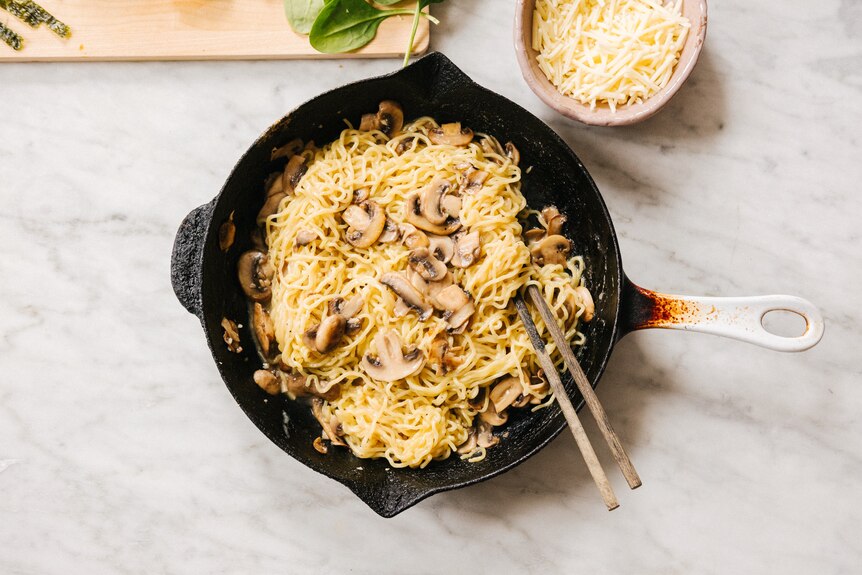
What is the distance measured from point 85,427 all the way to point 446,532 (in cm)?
161

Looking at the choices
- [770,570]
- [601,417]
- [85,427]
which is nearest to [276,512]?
[85,427]

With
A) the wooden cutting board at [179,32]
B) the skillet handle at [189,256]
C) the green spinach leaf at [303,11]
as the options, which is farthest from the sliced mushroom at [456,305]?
the green spinach leaf at [303,11]

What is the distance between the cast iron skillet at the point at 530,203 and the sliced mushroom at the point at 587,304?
0.03 m

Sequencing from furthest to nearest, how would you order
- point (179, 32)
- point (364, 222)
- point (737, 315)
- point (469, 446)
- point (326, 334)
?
point (179, 32), point (469, 446), point (364, 222), point (326, 334), point (737, 315)

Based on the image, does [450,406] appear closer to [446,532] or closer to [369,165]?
[446,532]

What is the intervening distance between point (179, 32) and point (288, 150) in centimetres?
71

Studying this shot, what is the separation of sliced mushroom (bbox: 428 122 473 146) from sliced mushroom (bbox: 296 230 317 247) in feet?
2.01

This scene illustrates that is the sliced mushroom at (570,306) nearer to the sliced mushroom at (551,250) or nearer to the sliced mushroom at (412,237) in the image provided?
the sliced mushroom at (551,250)

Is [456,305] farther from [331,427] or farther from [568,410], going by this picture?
[331,427]

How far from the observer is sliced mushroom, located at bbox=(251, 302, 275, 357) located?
2740 millimetres

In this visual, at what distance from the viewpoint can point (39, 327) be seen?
10.00 ft

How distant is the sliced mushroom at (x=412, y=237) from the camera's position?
2627 millimetres

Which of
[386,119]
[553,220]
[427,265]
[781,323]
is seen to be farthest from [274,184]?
[781,323]

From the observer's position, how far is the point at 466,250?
263 centimetres
